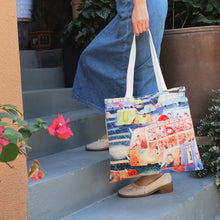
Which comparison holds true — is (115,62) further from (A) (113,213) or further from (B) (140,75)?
(A) (113,213)

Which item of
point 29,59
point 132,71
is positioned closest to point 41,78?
point 29,59

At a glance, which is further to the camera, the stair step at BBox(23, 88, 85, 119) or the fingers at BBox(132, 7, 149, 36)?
the stair step at BBox(23, 88, 85, 119)

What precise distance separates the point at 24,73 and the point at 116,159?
53.2 inches

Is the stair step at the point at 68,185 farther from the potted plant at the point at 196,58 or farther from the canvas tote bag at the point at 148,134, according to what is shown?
the potted plant at the point at 196,58

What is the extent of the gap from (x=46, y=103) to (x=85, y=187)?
36.1 inches

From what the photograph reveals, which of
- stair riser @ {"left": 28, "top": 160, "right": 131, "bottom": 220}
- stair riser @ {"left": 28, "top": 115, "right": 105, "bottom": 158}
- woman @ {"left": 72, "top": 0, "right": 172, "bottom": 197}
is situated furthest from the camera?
stair riser @ {"left": 28, "top": 115, "right": 105, "bottom": 158}

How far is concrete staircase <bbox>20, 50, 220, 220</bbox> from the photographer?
168 cm

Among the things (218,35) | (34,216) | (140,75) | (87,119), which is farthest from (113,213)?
(218,35)

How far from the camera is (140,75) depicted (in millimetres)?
1976

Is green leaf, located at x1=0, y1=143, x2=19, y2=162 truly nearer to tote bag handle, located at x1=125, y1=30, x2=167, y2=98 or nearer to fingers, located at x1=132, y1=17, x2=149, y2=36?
tote bag handle, located at x1=125, y1=30, x2=167, y2=98

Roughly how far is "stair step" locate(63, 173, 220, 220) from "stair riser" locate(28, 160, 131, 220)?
0.13 ft

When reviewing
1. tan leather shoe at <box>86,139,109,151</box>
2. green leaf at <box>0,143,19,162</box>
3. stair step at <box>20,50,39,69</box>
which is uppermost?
stair step at <box>20,50,39,69</box>

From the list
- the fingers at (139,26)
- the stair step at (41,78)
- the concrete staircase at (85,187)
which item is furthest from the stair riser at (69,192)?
the stair step at (41,78)

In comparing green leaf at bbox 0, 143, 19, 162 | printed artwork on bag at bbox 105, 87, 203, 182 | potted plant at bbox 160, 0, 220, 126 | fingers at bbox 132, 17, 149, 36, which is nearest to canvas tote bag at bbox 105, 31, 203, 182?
printed artwork on bag at bbox 105, 87, 203, 182
